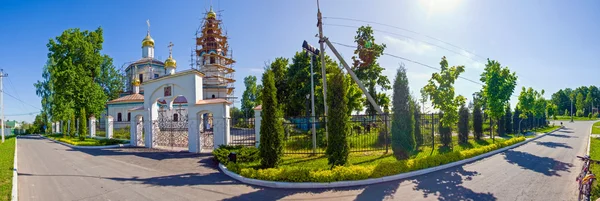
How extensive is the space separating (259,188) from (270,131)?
79.7 inches

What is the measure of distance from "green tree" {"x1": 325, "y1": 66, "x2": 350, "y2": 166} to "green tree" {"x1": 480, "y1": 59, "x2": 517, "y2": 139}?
48.1 ft

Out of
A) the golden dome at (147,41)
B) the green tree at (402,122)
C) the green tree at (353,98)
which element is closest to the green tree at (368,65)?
the green tree at (353,98)

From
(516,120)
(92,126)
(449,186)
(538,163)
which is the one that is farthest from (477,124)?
(92,126)

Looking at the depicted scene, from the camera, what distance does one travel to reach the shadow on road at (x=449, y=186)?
6.48 meters

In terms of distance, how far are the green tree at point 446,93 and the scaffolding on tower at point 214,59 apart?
32.9 m

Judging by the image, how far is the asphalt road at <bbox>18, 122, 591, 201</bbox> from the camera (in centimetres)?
666

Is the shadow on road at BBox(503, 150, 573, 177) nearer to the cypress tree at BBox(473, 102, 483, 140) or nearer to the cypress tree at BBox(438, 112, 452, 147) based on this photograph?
the cypress tree at BBox(438, 112, 452, 147)

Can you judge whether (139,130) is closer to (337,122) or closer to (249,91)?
(337,122)

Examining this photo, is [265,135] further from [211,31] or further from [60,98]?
[211,31]

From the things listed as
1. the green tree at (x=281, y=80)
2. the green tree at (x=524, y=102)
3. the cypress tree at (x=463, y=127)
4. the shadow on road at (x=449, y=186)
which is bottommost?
the shadow on road at (x=449, y=186)

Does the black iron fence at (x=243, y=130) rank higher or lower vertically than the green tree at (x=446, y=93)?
lower

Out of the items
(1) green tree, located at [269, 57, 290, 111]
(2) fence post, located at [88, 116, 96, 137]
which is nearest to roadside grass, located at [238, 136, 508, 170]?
(1) green tree, located at [269, 57, 290, 111]

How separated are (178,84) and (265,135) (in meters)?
A: 8.73

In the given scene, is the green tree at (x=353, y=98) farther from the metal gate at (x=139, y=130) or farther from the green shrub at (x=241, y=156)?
the metal gate at (x=139, y=130)
